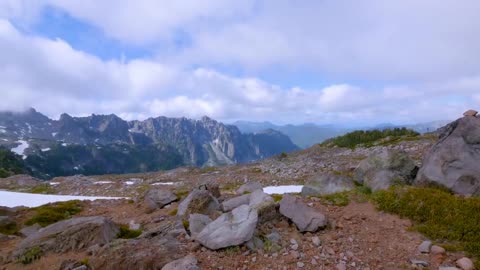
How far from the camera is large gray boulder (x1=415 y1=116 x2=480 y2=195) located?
13.9m

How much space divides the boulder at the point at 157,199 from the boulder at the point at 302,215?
30.6ft

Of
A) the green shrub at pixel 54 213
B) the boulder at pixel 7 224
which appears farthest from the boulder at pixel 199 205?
the boulder at pixel 7 224

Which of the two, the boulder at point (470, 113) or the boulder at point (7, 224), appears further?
the boulder at point (470, 113)

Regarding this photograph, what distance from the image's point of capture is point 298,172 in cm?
4034

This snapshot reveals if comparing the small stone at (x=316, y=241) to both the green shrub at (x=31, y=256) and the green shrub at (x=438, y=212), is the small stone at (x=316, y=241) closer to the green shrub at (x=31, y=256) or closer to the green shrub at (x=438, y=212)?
the green shrub at (x=438, y=212)

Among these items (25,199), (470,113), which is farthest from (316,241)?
(25,199)

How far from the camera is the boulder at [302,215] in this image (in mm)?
11867

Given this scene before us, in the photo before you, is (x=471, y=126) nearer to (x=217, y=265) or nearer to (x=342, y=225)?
(x=342, y=225)

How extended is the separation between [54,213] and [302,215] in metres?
16.1

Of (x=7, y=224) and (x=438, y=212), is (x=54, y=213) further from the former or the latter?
(x=438, y=212)

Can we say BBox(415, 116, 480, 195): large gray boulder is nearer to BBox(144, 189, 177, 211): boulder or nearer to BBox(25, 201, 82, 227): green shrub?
Answer: BBox(144, 189, 177, 211): boulder

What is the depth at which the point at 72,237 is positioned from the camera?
12656mm

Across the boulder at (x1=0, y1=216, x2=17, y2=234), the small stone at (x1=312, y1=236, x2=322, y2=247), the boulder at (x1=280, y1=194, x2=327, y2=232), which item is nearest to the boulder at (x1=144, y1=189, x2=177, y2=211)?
the boulder at (x1=0, y1=216, x2=17, y2=234)

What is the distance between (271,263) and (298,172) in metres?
30.7
